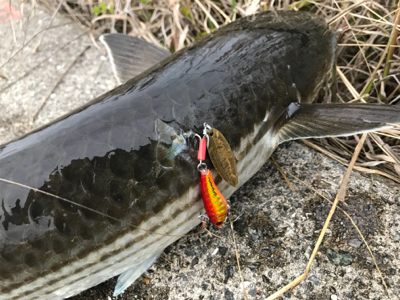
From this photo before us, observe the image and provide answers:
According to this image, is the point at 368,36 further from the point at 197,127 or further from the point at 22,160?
the point at 22,160

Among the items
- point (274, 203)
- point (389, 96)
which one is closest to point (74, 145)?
point (274, 203)

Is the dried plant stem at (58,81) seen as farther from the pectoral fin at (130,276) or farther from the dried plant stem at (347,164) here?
the dried plant stem at (347,164)

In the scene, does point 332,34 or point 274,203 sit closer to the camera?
point 274,203

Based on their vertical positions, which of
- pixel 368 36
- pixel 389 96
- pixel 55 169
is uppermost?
pixel 55 169

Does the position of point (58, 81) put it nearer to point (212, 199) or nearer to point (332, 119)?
point (212, 199)

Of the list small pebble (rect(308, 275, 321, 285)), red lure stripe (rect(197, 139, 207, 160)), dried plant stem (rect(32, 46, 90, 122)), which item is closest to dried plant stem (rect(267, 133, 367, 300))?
small pebble (rect(308, 275, 321, 285))

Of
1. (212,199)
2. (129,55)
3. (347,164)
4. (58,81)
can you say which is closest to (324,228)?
(347,164)
